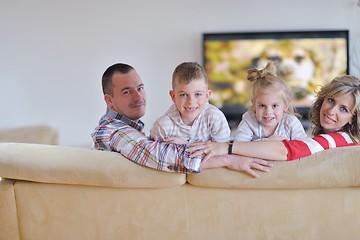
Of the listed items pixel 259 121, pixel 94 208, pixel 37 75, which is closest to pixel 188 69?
pixel 259 121

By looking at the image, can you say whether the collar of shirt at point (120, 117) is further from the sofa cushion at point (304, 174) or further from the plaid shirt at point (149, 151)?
the sofa cushion at point (304, 174)

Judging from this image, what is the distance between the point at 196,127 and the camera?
2.02 m

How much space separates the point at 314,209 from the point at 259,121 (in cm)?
47

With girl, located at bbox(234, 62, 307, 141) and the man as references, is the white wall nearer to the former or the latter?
the man

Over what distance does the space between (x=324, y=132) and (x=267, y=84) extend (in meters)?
0.33

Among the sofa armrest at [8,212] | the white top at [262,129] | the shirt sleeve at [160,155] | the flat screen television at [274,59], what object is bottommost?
the sofa armrest at [8,212]

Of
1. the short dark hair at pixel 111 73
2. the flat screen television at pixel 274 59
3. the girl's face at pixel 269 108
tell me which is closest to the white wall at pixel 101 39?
the flat screen television at pixel 274 59

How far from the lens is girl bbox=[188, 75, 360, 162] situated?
1724mm

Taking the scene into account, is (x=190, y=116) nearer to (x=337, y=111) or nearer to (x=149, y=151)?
(x=149, y=151)

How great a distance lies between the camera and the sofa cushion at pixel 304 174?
1.67 m

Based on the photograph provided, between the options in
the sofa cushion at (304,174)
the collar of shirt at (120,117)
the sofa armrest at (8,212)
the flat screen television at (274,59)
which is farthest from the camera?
the flat screen television at (274,59)

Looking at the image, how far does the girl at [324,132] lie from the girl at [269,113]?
13 centimetres

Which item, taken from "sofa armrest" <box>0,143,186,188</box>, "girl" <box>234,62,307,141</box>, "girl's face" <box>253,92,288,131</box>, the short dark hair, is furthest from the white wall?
"sofa armrest" <box>0,143,186,188</box>

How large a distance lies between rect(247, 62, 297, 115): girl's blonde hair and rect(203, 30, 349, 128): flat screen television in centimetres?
305
